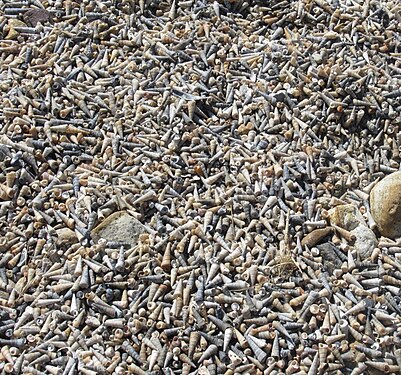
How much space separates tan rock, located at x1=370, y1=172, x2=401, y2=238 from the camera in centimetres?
471

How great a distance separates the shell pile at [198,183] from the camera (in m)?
4.12

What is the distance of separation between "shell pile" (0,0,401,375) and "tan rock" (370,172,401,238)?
8 cm

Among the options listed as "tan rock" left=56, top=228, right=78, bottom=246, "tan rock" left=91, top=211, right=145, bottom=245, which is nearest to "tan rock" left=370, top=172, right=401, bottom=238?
"tan rock" left=91, top=211, right=145, bottom=245

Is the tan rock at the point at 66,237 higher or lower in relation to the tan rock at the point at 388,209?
lower

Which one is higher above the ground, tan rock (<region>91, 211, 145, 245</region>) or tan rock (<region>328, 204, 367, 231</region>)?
tan rock (<region>328, 204, 367, 231</region>)

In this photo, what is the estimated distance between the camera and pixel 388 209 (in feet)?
15.5

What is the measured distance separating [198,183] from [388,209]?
142 cm

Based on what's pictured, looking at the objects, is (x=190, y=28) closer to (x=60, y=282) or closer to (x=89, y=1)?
(x=89, y=1)

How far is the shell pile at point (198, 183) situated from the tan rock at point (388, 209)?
84 millimetres

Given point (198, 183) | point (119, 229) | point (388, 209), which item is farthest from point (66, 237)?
point (388, 209)

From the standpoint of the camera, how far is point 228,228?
4.57 metres

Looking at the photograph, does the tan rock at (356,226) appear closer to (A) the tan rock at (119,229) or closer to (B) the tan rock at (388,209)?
(B) the tan rock at (388,209)

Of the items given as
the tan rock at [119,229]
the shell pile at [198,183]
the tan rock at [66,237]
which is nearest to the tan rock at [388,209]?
the shell pile at [198,183]

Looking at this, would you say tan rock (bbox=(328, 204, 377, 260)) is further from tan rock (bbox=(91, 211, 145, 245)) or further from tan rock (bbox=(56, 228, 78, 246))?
tan rock (bbox=(56, 228, 78, 246))
